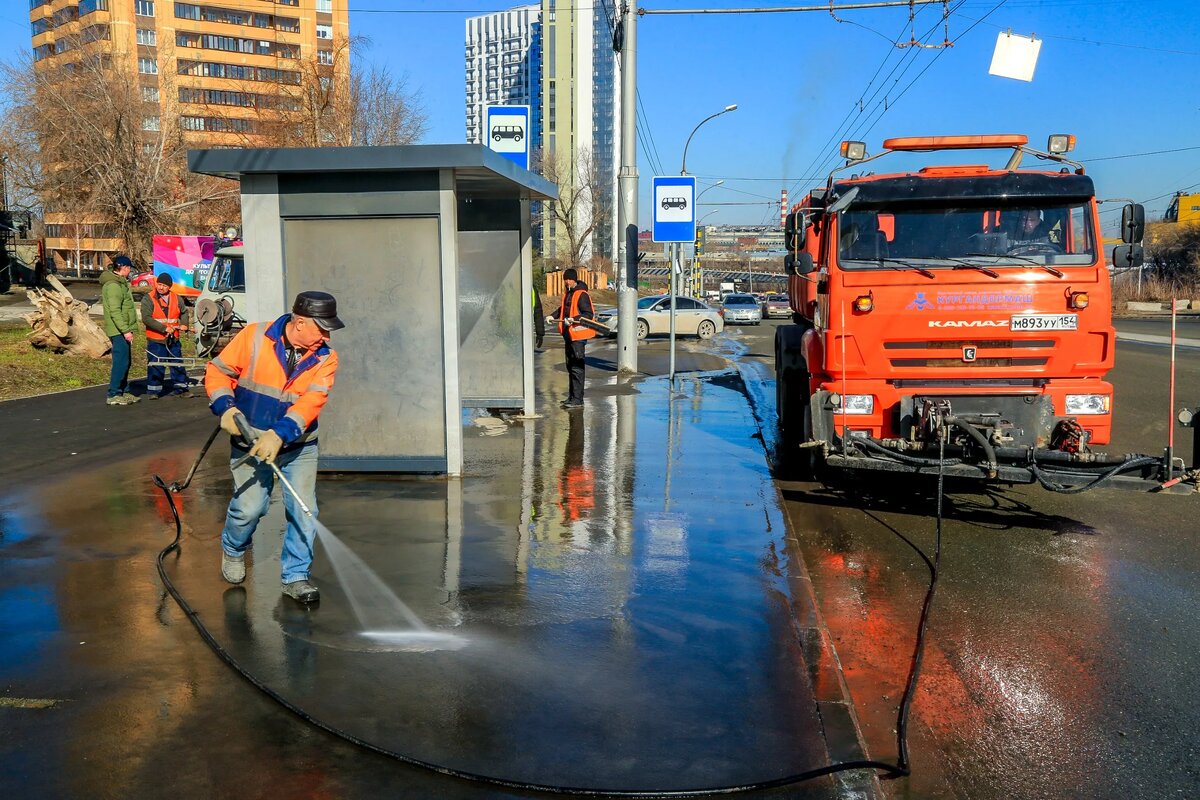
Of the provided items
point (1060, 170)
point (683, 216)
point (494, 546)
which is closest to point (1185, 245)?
point (683, 216)

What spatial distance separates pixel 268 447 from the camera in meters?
5.37

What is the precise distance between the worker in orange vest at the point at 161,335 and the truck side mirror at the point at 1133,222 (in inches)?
459

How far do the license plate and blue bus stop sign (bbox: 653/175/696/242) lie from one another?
876cm

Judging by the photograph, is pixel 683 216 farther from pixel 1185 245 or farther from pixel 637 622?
pixel 1185 245

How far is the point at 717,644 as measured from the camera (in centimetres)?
529

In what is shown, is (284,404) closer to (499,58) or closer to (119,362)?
(119,362)

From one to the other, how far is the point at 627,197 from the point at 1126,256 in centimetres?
1139

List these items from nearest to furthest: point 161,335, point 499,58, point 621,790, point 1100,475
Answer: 1. point 621,790
2. point 1100,475
3. point 161,335
4. point 499,58

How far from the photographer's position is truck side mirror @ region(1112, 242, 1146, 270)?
27.9 feet

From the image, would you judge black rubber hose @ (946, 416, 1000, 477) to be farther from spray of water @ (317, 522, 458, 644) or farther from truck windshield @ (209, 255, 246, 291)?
truck windshield @ (209, 255, 246, 291)

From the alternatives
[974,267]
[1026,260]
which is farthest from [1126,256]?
[974,267]

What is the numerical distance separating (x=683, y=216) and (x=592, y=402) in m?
3.57

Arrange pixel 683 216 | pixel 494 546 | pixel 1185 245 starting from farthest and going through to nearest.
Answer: pixel 1185 245 → pixel 683 216 → pixel 494 546

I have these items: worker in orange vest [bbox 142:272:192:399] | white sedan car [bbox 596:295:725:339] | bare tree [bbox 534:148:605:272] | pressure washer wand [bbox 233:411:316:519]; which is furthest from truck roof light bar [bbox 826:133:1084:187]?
bare tree [bbox 534:148:605:272]
